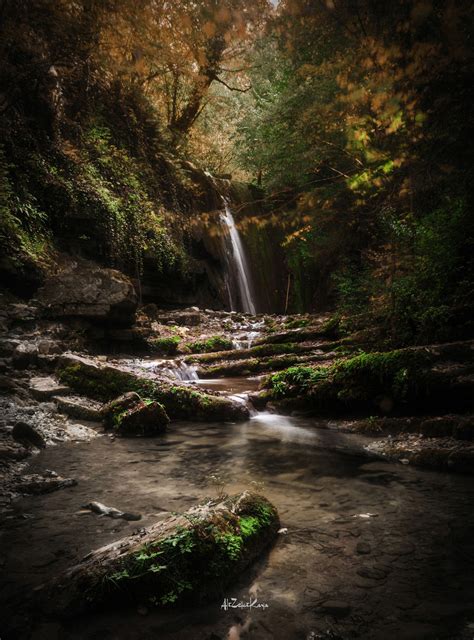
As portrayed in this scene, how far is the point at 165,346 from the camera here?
12031mm

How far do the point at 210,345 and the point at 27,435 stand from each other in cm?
746

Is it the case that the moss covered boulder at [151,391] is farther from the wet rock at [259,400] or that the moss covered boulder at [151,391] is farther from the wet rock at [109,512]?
the wet rock at [109,512]

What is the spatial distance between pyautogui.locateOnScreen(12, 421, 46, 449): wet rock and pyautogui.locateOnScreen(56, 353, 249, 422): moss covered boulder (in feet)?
7.01

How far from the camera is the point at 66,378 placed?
7.60 m

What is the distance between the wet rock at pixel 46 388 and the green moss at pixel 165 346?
4.55 metres

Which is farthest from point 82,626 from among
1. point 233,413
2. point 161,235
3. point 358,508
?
point 161,235

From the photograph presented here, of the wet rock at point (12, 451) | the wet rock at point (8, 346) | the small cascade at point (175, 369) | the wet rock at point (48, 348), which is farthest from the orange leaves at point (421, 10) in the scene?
the wet rock at point (48, 348)

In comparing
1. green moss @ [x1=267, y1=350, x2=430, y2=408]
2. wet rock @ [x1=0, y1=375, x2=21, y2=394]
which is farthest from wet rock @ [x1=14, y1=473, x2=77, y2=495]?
green moss @ [x1=267, y1=350, x2=430, y2=408]

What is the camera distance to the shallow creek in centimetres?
221

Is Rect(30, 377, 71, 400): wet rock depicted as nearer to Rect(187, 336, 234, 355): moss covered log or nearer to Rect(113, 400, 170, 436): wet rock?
Rect(113, 400, 170, 436): wet rock

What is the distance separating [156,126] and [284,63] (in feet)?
19.1

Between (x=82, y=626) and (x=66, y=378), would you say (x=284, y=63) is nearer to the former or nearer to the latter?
(x=66, y=378)

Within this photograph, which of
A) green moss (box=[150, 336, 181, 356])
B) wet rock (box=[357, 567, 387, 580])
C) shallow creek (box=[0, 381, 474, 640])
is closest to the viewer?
shallow creek (box=[0, 381, 474, 640])

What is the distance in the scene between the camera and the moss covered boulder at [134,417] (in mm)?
6180
